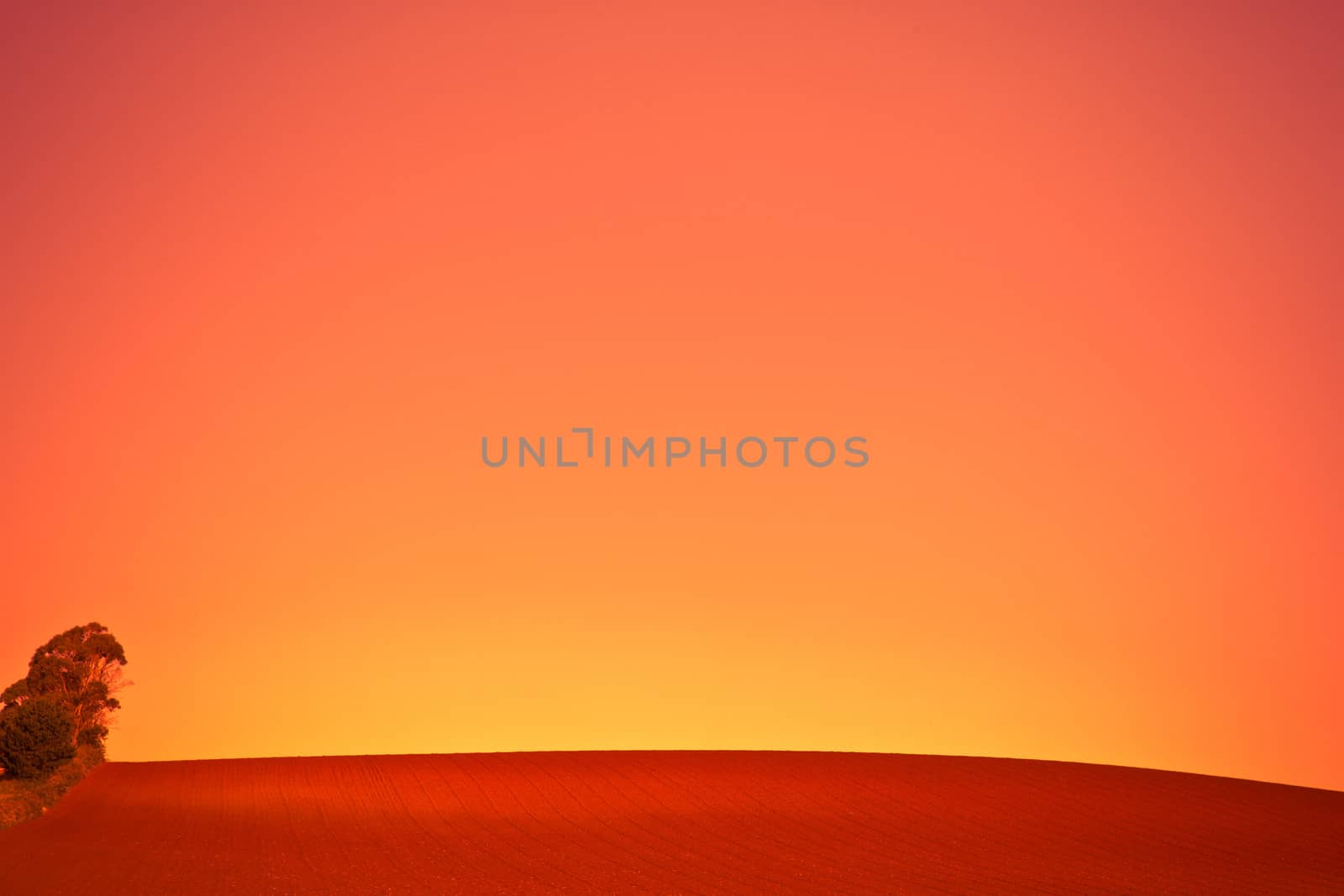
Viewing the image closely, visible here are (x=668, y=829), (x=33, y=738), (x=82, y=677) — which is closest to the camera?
(x=668, y=829)

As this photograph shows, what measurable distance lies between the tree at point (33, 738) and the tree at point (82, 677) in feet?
4.80

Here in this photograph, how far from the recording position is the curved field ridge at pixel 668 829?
11617 mm

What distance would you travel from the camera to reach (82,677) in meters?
18.9

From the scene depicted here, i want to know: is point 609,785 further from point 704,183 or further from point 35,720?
point 704,183

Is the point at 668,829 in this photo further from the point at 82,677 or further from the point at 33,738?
the point at 82,677

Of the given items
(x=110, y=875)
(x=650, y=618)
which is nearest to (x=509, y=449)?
(x=650, y=618)

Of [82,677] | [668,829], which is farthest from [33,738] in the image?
[668,829]

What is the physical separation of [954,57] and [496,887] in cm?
1513

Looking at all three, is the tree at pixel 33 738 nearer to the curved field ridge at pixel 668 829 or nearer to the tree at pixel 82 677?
the curved field ridge at pixel 668 829

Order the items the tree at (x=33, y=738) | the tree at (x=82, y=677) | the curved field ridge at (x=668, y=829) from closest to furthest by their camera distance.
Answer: the curved field ridge at (x=668, y=829), the tree at (x=33, y=738), the tree at (x=82, y=677)

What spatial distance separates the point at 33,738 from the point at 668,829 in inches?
302

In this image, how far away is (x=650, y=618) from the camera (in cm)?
2066

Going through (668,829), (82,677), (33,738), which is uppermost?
(82,677)

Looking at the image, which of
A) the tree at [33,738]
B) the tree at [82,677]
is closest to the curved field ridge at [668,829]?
the tree at [33,738]
